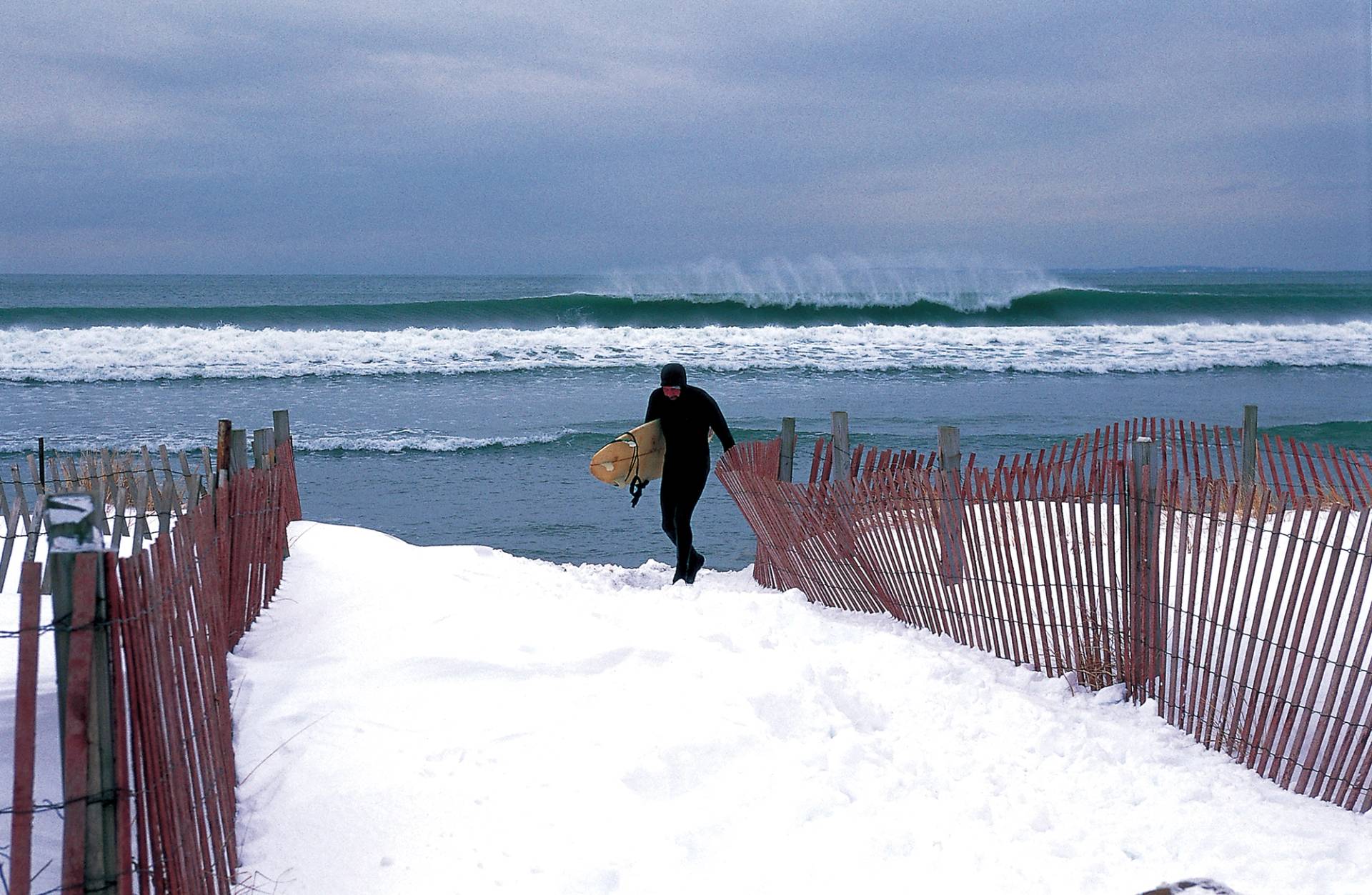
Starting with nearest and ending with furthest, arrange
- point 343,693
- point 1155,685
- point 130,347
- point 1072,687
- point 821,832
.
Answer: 1. point 821,832
2. point 343,693
3. point 1155,685
4. point 1072,687
5. point 130,347

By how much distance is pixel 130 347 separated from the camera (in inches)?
1102

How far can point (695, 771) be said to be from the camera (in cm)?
409

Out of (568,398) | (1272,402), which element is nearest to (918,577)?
(568,398)

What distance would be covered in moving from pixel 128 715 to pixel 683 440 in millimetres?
5927

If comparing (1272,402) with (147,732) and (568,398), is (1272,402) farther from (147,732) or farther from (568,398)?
(147,732)

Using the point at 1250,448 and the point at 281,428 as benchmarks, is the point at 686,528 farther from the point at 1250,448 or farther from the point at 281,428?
the point at 1250,448

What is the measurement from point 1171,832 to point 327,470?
1309 centimetres

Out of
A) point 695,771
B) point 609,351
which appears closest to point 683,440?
point 695,771

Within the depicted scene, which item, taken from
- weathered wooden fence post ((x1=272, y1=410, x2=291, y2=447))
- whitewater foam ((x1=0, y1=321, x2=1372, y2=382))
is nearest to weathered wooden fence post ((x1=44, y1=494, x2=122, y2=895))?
weathered wooden fence post ((x1=272, y1=410, x2=291, y2=447))

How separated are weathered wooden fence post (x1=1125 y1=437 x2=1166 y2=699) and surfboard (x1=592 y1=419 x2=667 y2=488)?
4.01 m

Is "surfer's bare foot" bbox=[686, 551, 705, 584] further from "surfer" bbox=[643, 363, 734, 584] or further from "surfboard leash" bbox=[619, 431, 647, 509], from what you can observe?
"surfboard leash" bbox=[619, 431, 647, 509]

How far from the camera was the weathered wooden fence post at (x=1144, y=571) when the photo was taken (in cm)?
530

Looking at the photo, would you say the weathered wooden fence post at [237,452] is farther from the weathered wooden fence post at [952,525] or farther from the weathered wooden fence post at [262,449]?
the weathered wooden fence post at [952,525]

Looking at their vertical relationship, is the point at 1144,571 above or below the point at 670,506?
above
